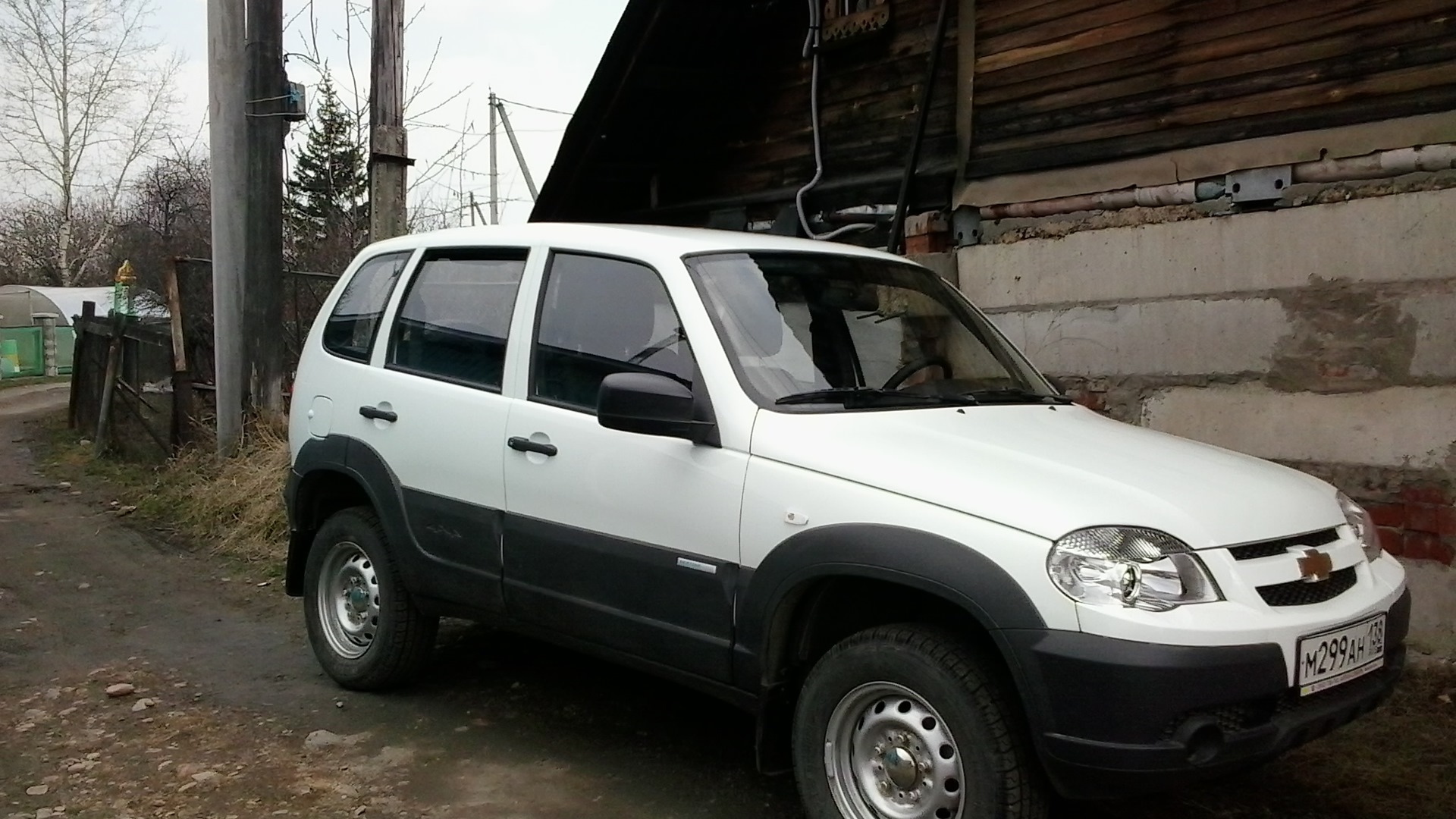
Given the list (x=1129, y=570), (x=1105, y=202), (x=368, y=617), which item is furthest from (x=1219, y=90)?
(x=368, y=617)

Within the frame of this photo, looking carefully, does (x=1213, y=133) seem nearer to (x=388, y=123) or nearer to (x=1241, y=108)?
(x=1241, y=108)

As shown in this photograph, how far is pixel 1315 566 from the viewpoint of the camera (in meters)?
3.12

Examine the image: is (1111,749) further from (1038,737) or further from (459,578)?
(459,578)

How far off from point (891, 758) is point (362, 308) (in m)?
3.15

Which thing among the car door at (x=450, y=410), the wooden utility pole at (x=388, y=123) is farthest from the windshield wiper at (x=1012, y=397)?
the wooden utility pole at (x=388, y=123)

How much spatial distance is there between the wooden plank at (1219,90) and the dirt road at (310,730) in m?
3.78

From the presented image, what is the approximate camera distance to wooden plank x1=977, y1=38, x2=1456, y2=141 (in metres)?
5.11

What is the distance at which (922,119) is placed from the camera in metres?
7.14

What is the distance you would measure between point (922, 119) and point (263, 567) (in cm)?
508

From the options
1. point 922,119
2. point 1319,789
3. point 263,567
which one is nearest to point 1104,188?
point 922,119

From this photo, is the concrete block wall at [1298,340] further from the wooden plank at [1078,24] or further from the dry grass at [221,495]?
the dry grass at [221,495]

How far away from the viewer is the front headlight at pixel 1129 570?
2.84m

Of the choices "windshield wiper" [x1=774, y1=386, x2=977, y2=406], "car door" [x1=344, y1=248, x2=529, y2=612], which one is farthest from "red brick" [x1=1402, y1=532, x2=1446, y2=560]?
"car door" [x1=344, y1=248, x2=529, y2=612]

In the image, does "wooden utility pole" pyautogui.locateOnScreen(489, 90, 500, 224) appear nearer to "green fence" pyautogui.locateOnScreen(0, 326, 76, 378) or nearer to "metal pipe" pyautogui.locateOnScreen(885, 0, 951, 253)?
"green fence" pyautogui.locateOnScreen(0, 326, 76, 378)
